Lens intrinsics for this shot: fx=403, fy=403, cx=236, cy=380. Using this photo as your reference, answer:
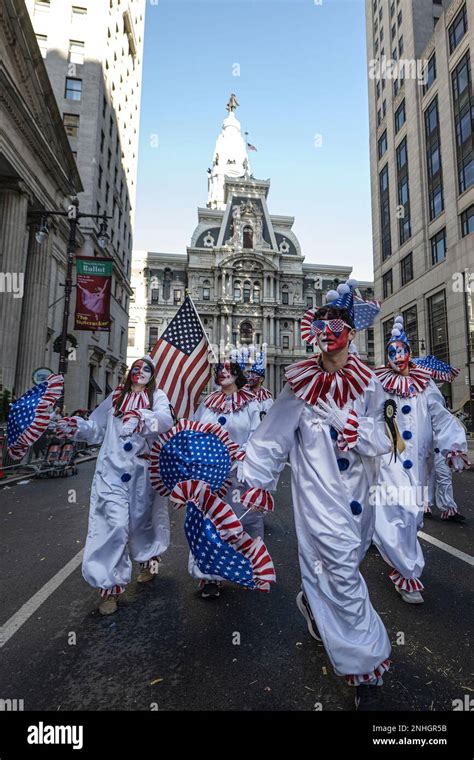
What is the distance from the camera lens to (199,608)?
130 inches

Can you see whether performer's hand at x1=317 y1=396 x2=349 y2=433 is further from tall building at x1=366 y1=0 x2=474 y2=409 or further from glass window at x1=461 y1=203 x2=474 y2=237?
glass window at x1=461 y1=203 x2=474 y2=237

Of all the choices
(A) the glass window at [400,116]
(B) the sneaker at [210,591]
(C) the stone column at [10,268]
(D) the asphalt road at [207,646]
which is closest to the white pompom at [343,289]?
(D) the asphalt road at [207,646]

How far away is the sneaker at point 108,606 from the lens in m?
3.21

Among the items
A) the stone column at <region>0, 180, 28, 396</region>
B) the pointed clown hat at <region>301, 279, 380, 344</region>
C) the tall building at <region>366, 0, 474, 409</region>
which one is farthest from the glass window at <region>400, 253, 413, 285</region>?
the pointed clown hat at <region>301, 279, 380, 344</region>

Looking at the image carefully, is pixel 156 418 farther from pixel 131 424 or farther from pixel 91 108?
pixel 91 108

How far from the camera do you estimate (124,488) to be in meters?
3.59

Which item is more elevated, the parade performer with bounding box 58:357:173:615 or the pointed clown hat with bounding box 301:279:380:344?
the pointed clown hat with bounding box 301:279:380:344

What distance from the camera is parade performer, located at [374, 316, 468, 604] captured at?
137 inches

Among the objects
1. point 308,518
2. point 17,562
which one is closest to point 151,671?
point 308,518

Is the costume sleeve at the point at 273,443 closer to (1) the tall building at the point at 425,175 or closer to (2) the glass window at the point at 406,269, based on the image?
(1) the tall building at the point at 425,175

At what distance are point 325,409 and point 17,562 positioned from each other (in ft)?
13.0

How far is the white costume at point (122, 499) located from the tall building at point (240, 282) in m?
51.7

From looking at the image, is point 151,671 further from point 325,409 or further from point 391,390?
point 391,390

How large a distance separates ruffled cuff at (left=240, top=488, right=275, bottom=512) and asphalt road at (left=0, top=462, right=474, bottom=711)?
966 mm
